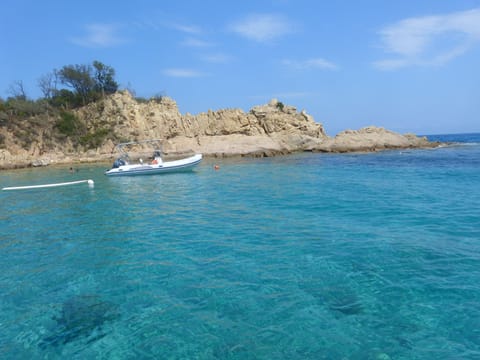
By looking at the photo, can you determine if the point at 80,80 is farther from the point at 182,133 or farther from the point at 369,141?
the point at 369,141

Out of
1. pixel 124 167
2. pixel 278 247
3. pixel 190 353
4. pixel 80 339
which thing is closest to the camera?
pixel 190 353

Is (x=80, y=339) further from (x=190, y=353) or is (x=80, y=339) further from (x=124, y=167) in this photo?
(x=124, y=167)

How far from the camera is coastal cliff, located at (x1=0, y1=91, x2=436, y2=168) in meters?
45.2

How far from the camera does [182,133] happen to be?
51344 millimetres

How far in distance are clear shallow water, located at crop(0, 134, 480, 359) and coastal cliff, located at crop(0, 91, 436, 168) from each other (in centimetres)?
3105

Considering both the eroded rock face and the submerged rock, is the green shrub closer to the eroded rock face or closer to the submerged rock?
the eroded rock face

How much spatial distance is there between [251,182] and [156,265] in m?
13.5

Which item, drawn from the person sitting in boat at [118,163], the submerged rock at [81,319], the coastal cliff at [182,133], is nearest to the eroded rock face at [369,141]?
the coastal cliff at [182,133]

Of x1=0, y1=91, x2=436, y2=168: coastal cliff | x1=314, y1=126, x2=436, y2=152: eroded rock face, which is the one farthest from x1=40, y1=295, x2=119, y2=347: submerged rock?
x1=314, y1=126, x2=436, y2=152: eroded rock face

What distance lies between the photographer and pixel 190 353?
483 cm

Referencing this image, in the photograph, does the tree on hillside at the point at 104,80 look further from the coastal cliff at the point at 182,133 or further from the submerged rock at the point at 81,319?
the submerged rock at the point at 81,319

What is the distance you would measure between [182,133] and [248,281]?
4621 centimetres

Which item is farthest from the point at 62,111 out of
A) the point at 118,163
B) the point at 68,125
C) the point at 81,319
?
the point at 81,319

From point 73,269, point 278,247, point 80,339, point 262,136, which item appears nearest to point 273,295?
point 278,247
